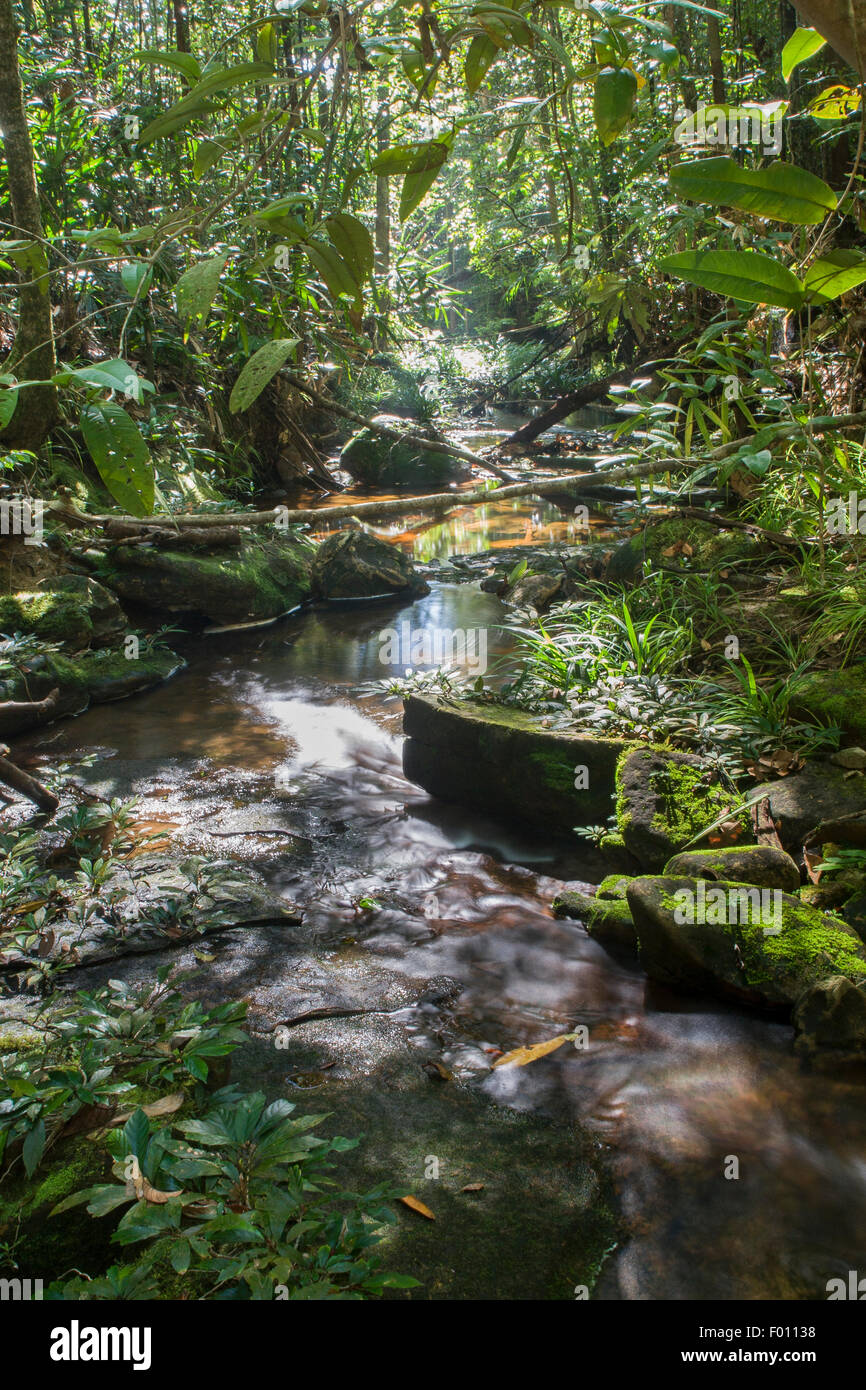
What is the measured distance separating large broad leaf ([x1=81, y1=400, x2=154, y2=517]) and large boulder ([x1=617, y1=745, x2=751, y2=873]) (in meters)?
2.96

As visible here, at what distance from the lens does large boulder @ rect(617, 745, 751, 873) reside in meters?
3.57

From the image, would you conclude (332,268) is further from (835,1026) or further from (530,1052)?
(835,1026)

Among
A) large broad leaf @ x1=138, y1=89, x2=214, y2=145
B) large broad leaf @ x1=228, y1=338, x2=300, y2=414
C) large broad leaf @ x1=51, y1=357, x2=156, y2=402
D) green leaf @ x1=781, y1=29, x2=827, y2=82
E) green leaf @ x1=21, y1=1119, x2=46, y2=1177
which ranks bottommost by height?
green leaf @ x1=21, y1=1119, x2=46, y2=1177

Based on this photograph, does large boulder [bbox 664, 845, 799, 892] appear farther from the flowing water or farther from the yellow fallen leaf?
the yellow fallen leaf

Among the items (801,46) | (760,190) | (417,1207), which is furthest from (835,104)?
(417,1207)

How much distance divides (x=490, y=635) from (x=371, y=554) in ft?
6.41

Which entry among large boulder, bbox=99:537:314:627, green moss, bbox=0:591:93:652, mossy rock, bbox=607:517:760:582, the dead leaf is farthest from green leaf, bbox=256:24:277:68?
large boulder, bbox=99:537:314:627

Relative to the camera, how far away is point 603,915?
3.36m

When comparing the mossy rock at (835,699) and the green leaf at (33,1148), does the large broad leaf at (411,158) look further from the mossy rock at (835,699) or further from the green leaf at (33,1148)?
the mossy rock at (835,699)

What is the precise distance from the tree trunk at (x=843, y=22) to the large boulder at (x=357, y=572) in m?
7.00

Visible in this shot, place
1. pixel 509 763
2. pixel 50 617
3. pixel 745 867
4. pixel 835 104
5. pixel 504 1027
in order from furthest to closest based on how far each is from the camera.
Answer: pixel 50 617
pixel 509 763
pixel 745 867
pixel 504 1027
pixel 835 104

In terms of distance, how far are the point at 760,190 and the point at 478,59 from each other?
918mm

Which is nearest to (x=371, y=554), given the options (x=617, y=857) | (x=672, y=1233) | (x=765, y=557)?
(x=765, y=557)

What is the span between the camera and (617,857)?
387 cm
